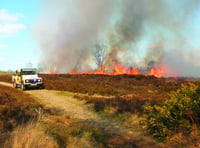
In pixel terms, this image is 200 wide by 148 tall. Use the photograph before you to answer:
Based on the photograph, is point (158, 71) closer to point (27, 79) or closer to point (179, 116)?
point (27, 79)

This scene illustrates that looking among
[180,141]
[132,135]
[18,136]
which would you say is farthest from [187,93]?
[18,136]

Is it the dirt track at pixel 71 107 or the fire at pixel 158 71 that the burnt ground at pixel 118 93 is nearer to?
the dirt track at pixel 71 107

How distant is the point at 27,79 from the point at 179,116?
2203 cm

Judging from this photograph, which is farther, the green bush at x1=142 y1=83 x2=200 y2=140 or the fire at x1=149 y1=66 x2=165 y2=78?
the fire at x1=149 y1=66 x2=165 y2=78

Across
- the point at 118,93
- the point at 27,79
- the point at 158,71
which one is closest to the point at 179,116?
the point at 118,93

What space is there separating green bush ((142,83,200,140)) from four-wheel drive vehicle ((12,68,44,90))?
→ 21001mm

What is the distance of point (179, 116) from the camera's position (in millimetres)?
6219

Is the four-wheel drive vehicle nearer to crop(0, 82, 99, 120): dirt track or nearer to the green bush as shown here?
crop(0, 82, 99, 120): dirt track

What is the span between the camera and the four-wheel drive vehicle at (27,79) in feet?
79.8

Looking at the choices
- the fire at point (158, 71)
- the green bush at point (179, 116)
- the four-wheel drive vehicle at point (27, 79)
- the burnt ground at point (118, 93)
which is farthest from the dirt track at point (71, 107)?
the fire at point (158, 71)

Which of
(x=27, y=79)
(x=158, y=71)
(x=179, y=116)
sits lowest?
(x=179, y=116)

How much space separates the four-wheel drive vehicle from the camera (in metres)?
24.3

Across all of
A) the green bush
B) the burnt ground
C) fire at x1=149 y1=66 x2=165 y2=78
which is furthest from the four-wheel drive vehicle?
fire at x1=149 y1=66 x2=165 y2=78

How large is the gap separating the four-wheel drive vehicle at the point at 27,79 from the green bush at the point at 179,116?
21.0 m
